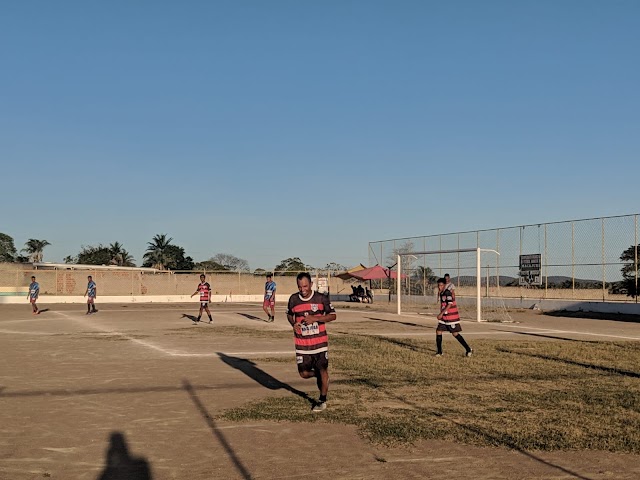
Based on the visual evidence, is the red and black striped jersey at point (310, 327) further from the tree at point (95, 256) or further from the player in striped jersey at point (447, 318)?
the tree at point (95, 256)

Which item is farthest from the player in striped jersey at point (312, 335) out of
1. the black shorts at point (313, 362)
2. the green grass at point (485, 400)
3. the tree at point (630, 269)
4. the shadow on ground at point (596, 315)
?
the tree at point (630, 269)

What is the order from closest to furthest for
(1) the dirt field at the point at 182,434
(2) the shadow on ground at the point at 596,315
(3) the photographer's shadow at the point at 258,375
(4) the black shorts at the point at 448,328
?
(1) the dirt field at the point at 182,434 → (3) the photographer's shadow at the point at 258,375 → (4) the black shorts at the point at 448,328 → (2) the shadow on ground at the point at 596,315

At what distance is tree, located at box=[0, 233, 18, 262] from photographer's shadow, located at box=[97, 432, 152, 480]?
314 ft

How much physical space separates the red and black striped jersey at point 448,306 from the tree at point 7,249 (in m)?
90.3

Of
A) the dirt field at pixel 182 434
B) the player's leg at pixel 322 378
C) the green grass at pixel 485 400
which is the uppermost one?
the player's leg at pixel 322 378

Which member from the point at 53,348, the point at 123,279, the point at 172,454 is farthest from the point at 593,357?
the point at 123,279

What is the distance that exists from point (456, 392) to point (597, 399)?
7.09ft

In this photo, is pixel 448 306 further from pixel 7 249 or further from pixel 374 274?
pixel 7 249

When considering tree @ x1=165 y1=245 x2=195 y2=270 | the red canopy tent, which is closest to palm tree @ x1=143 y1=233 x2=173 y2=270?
tree @ x1=165 y1=245 x2=195 y2=270

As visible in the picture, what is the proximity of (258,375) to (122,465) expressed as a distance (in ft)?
21.7

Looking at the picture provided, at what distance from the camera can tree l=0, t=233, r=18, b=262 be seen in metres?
98.1

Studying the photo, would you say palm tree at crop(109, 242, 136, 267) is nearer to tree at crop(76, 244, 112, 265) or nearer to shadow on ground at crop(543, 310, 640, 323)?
tree at crop(76, 244, 112, 265)

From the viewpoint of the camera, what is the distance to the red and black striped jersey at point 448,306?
1678 cm

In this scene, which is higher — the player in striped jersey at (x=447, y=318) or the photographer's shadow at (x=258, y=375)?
the player in striped jersey at (x=447, y=318)
